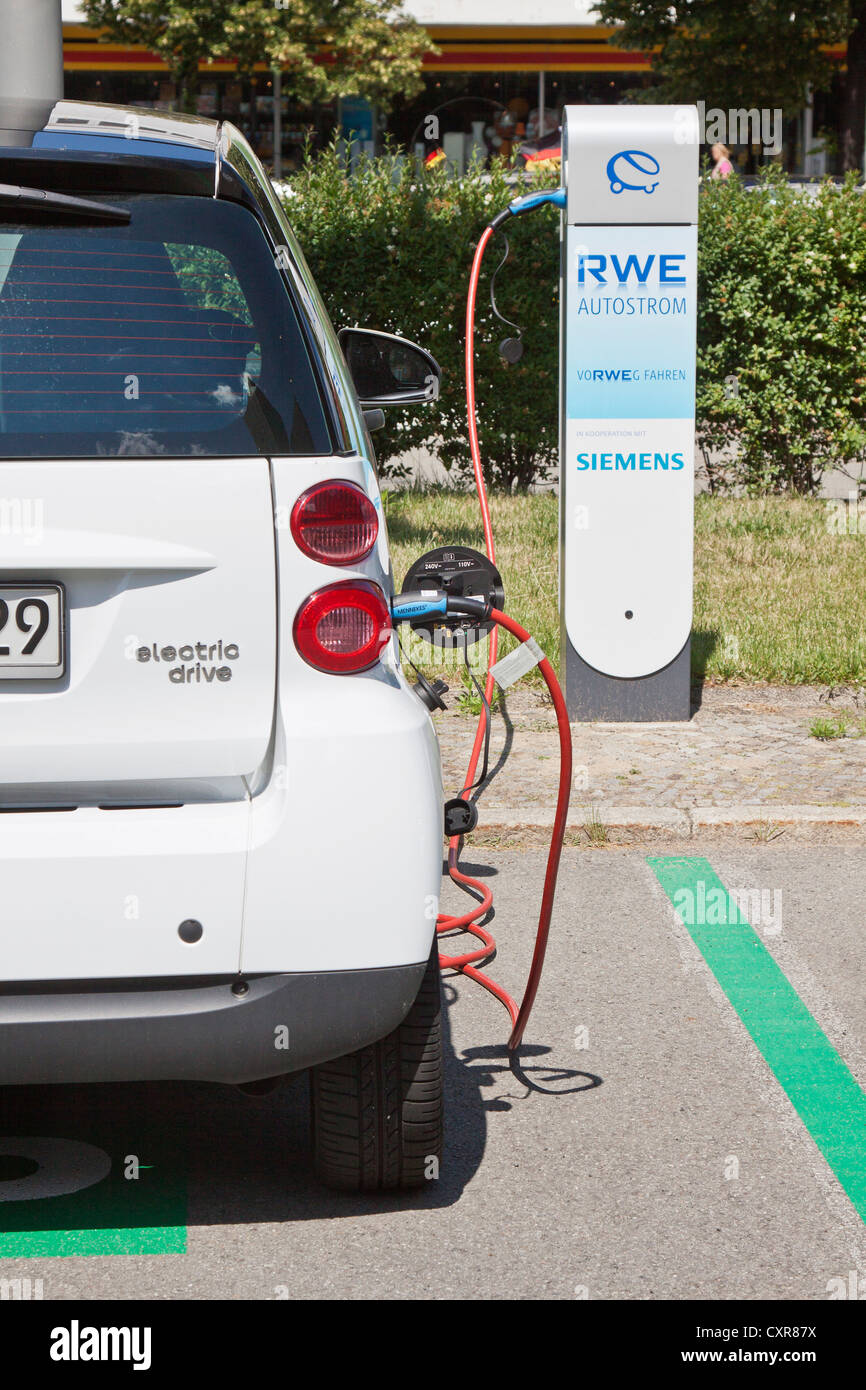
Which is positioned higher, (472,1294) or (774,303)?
(774,303)

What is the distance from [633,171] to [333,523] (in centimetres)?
413

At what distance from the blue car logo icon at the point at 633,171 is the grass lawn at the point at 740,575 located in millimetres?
2088

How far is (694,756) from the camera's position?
6438mm

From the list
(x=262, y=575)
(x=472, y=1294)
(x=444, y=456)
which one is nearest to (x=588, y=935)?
(x=472, y=1294)

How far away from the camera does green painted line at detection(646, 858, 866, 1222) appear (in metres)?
3.55

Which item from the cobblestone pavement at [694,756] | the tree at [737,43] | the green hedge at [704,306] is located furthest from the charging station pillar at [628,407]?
the tree at [737,43]

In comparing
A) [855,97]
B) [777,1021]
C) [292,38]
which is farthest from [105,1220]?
[292,38]

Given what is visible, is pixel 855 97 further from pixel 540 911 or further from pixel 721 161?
pixel 540 911

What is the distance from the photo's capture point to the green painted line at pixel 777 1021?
3.55 m

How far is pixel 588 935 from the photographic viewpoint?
4.84 meters

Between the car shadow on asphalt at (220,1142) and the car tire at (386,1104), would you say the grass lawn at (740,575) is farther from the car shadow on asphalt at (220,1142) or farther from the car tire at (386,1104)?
the car tire at (386,1104)
